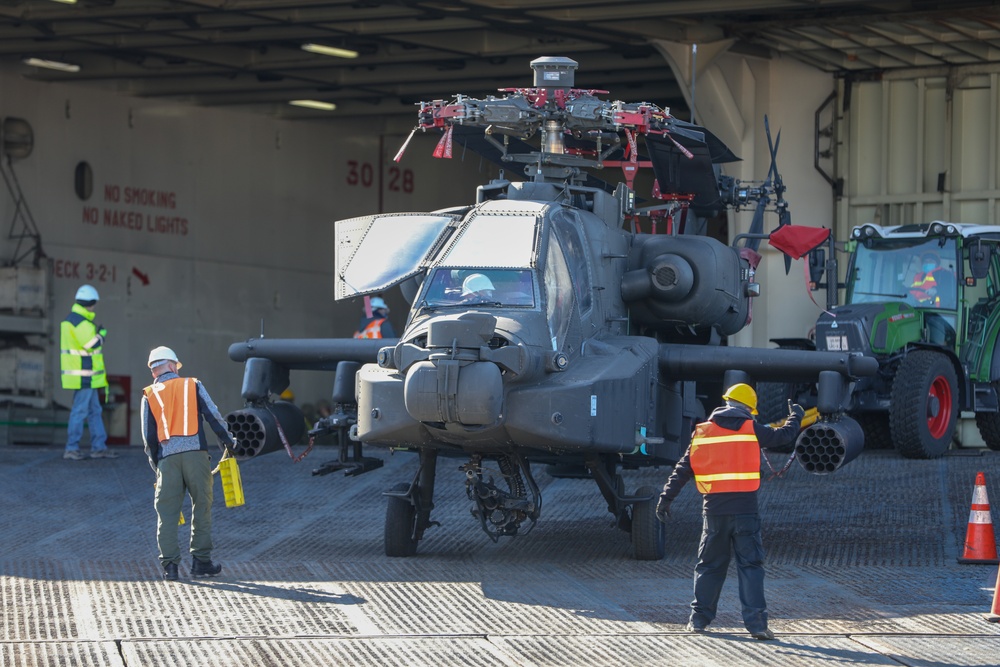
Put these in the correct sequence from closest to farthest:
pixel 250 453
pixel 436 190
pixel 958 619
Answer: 1. pixel 958 619
2. pixel 250 453
3. pixel 436 190

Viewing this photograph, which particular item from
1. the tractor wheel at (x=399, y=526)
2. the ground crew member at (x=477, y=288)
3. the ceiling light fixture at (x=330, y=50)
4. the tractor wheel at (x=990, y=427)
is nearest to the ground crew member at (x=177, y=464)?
the tractor wheel at (x=399, y=526)

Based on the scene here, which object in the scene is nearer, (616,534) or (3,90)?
(616,534)

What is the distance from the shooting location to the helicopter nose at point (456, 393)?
10094mm

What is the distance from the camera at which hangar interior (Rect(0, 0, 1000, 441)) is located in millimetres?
22453

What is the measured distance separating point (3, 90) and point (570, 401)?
1750cm

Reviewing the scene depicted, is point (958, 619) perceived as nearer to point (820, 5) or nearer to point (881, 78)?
point (820, 5)

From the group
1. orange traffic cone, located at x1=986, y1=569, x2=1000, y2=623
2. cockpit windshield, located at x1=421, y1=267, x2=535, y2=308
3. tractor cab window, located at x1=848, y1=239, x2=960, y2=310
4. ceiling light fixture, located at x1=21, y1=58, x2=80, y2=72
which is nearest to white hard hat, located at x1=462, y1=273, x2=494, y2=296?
cockpit windshield, located at x1=421, y1=267, x2=535, y2=308

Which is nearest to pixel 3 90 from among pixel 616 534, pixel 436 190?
pixel 436 190

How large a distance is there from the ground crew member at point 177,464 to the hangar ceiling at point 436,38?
1135 cm

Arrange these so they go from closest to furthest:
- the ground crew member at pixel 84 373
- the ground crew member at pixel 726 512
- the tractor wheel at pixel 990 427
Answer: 1. the ground crew member at pixel 726 512
2. the ground crew member at pixel 84 373
3. the tractor wheel at pixel 990 427

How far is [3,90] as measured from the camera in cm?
2491

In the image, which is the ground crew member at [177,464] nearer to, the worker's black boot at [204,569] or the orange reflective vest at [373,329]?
the worker's black boot at [204,569]

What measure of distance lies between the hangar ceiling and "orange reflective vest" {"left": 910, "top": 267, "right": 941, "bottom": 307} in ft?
15.2

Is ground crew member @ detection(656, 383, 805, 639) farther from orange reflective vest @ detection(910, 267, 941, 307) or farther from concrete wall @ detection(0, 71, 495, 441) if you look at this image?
concrete wall @ detection(0, 71, 495, 441)
